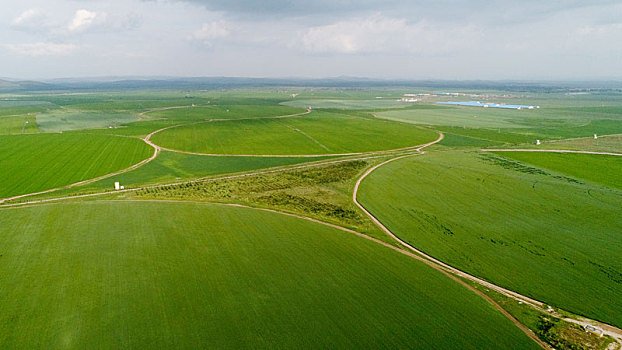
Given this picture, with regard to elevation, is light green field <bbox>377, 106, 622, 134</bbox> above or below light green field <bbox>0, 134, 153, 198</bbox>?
above

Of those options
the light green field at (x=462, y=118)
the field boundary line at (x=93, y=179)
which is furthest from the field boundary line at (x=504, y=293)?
the light green field at (x=462, y=118)

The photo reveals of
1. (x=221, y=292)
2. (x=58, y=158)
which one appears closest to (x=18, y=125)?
(x=58, y=158)

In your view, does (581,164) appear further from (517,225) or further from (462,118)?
(462,118)

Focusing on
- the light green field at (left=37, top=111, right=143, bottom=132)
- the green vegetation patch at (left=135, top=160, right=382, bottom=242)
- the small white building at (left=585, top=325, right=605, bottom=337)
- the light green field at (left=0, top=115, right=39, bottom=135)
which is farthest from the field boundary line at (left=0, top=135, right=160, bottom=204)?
the small white building at (left=585, top=325, right=605, bottom=337)

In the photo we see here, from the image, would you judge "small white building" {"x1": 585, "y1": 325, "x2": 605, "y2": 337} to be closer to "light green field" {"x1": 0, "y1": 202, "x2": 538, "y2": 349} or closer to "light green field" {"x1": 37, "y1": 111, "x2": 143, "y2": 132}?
"light green field" {"x1": 0, "y1": 202, "x2": 538, "y2": 349}

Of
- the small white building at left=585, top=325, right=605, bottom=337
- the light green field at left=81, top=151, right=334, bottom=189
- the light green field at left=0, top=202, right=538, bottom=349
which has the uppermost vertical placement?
the light green field at left=81, top=151, right=334, bottom=189

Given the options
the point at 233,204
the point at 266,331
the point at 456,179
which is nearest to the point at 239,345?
the point at 266,331

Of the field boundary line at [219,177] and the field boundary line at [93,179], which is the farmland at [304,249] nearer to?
the field boundary line at [219,177]
